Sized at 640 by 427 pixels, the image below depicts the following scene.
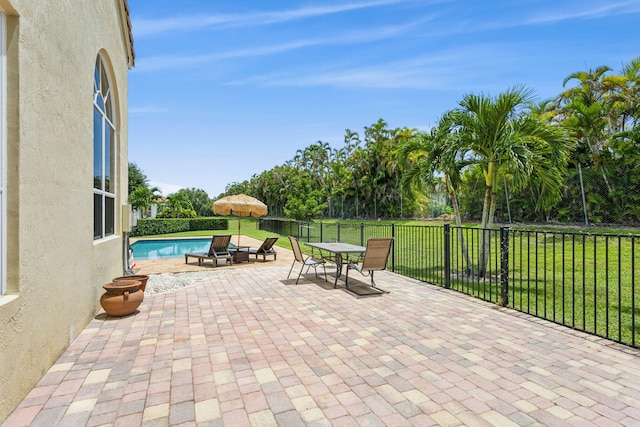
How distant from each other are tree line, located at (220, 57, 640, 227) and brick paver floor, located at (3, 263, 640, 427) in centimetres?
390

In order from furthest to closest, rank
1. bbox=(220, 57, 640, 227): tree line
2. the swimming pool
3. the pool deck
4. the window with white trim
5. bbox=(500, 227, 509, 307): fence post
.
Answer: the swimming pool < the pool deck < bbox=(220, 57, 640, 227): tree line < bbox=(500, 227, 509, 307): fence post < the window with white trim

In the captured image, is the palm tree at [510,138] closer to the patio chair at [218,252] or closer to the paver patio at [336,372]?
the paver patio at [336,372]

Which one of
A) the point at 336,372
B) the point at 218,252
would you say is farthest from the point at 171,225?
A: the point at 336,372

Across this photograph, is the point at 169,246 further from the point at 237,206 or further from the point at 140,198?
the point at 140,198

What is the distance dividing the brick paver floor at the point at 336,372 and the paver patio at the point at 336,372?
0.01 metres

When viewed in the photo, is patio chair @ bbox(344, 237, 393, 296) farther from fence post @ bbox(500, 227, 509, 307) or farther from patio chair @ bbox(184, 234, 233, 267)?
patio chair @ bbox(184, 234, 233, 267)

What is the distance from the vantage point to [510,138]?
23.2 ft

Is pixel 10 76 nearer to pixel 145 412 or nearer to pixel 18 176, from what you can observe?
pixel 18 176

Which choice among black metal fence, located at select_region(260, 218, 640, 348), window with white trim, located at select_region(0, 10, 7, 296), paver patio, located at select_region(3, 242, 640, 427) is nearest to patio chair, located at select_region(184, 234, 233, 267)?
black metal fence, located at select_region(260, 218, 640, 348)

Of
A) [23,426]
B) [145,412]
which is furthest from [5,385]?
[145,412]

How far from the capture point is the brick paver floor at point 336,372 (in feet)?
8.27

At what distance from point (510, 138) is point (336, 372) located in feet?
20.4

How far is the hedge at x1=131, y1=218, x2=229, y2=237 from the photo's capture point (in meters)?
24.7

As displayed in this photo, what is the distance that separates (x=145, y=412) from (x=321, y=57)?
12840 millimetres
